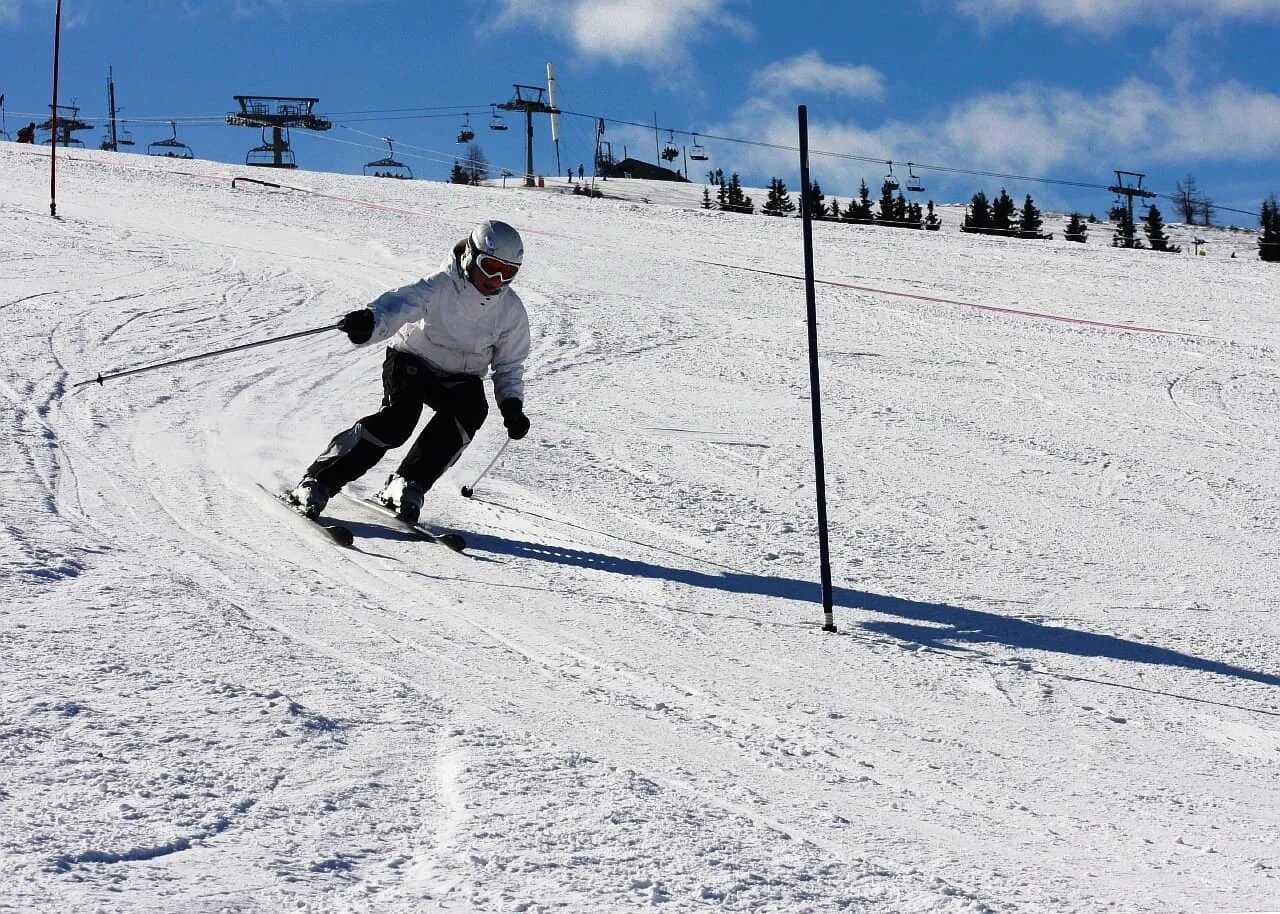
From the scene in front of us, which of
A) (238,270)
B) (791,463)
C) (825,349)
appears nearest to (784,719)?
(791,463)

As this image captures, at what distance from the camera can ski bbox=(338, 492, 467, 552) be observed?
5922mm

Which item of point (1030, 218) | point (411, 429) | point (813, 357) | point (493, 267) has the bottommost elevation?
point (411, 429)

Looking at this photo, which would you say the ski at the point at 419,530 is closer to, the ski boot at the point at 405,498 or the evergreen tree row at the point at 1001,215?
the ski boot at the point at 405,498

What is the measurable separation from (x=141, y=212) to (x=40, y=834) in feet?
65.3

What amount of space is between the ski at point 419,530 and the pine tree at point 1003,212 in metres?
71.0

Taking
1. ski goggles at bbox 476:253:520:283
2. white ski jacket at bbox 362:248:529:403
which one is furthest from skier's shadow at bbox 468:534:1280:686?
ski goggles at bbox 476:253:520:283

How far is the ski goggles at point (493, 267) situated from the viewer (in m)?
6.09

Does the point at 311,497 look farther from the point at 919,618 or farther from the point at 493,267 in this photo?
the point at 919,618

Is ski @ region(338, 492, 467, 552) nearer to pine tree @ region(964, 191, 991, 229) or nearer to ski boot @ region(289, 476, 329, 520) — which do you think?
ski boot @ region(289, 476, 329, 520)

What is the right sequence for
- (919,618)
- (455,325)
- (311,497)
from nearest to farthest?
(919,618), (311,497), (455,325)

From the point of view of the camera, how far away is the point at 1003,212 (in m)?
77.5

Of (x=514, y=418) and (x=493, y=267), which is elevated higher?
(x=493, y=267)

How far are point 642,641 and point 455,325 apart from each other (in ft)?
7.71

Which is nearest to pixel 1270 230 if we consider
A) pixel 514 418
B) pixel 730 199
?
pixel 730 199
